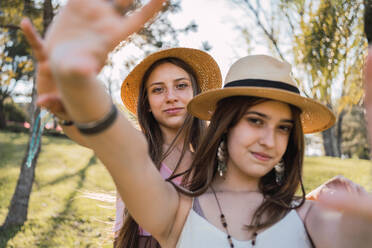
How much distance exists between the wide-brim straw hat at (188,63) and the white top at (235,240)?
60.8 inches

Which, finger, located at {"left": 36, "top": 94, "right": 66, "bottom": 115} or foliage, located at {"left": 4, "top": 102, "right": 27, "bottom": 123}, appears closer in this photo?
finger, located at {"left": 36, "top": 94, "right": 66, "bottom": 115}

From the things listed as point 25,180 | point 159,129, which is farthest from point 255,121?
point 25,180

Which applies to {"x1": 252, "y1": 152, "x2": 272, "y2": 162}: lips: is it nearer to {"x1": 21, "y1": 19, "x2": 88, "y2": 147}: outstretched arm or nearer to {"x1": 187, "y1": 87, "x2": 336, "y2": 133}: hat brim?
{"x1": 187, "y1": 87, "x2": 336, "y2": 133}: hat brim

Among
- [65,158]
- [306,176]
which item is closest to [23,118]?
[65,158]

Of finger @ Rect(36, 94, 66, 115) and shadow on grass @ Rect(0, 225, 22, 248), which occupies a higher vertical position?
finger @ Rect(36, 94, 66, 115)

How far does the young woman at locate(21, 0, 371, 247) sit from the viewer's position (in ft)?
3.23

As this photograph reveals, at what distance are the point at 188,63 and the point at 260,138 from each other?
149 cm

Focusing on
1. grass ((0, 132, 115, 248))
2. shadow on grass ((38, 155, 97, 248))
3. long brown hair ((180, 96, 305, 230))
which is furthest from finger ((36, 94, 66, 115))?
shadow on grass ((38, 155, 97, 248))

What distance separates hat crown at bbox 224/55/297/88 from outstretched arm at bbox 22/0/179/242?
2.37ft

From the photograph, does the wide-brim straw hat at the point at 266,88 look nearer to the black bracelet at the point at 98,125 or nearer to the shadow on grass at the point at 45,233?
the black bracelet at the point at 98,125

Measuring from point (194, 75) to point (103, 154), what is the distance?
6.33 feet

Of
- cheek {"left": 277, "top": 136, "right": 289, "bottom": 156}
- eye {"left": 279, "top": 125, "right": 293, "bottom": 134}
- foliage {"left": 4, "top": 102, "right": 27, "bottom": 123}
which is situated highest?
eye {"left": 279, "top": 125, "right": 293, "bottom": 134}

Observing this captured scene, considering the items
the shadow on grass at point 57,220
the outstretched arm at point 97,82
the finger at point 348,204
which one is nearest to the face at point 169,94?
the outstretched arm at point 97,82

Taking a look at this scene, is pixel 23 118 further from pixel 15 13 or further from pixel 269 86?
pixel 269 86
